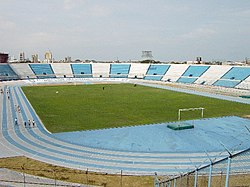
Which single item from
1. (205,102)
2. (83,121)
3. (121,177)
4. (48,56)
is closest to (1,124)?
(83,121)

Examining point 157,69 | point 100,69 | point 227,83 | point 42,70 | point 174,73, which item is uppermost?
point 157,69

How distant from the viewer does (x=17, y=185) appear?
1315cm

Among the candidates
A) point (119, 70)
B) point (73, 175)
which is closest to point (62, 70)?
point (119, 70)

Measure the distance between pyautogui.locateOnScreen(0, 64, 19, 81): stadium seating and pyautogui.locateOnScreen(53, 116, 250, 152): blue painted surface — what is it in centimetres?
5722

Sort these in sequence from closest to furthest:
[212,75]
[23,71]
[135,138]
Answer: [135,138] → [212,75] → [23,71]

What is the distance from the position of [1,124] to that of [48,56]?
106 meters

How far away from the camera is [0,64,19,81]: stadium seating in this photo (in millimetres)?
73025

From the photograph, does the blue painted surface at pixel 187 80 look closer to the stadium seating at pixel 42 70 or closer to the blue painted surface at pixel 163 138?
the stadium seating at pixel 42 70

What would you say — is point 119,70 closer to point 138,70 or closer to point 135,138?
point 138,70

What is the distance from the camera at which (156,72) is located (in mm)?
85312

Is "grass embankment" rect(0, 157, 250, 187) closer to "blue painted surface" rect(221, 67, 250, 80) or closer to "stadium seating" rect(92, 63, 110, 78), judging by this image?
"blue painted surface" rect(221, 67, 250, 80)

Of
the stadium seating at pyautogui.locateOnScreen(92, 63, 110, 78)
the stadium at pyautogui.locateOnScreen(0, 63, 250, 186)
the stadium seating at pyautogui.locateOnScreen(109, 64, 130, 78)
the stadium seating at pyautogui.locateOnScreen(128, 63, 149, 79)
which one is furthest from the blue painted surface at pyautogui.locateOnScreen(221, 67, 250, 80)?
the stadium seating at pyautogui.locateOnScreen(92, 63, 110, 78)

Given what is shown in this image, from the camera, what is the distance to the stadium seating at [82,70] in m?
84.7

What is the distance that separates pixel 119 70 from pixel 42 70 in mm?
23484
